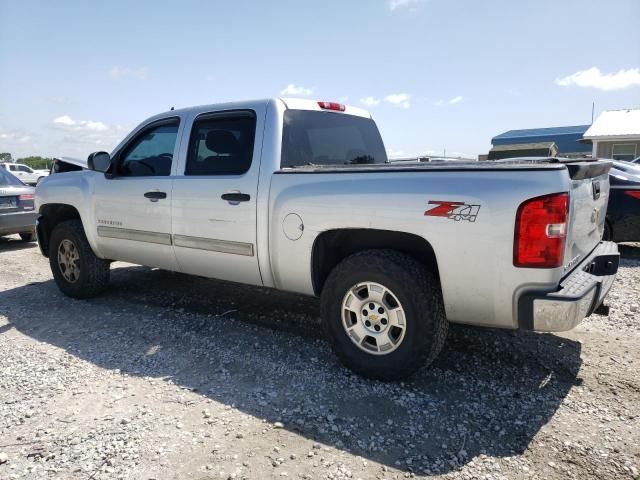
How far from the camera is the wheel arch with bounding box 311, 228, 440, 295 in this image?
3238 millimetres

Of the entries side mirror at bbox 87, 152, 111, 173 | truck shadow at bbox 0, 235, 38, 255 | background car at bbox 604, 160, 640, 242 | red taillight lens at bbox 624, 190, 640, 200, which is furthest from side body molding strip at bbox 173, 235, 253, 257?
truck shadow at bbox 0, 235, 38, 255

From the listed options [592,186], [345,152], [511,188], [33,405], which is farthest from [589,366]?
[33,405]

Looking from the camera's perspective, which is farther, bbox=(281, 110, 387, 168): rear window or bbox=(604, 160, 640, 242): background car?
bbox=(604, 160, 640, 242): background car

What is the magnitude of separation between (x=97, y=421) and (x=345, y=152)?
9.90ft

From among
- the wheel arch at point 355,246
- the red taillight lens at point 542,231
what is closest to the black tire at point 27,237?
the wheel arch at point 355,246

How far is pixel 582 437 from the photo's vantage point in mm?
2652

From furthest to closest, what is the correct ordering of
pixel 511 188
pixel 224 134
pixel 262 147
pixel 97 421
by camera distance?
1. pixel 224 134
2. pixel 262 147
3. pixel 97 421
4. pixel 511 188

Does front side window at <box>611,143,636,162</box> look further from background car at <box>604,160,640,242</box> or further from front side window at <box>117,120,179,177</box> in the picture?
front side window at <box>117,120,179,177</box>

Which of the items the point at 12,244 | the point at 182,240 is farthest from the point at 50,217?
the point at 12,244

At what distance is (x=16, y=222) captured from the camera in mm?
8625

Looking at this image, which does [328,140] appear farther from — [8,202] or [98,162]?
[8,202]

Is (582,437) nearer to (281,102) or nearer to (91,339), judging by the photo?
(281,102)

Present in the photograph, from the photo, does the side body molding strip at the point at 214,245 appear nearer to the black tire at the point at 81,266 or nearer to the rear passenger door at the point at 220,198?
the rear passenger door at the point at 220,198

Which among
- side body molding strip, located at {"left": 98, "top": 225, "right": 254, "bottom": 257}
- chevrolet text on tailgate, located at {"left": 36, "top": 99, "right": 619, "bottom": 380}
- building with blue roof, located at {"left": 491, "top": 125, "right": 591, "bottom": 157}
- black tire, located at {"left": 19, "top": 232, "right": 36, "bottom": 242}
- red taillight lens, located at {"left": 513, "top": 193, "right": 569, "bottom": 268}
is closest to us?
red taillight lens, located at {"left": 513, "top": 193, "right": 569, "bottom": 268}
